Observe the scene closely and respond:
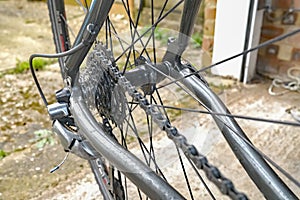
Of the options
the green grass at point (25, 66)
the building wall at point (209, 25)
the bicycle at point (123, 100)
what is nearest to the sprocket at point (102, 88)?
the bicycle at point (123, 100)

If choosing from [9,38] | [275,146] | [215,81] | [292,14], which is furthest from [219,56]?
[9,38]

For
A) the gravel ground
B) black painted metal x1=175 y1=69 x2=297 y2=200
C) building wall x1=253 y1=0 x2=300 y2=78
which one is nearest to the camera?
black painted metal x1=175 y1=69 x2=297 y2=200

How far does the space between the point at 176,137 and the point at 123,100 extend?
263mm

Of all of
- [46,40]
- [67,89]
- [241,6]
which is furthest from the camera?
[46,40]

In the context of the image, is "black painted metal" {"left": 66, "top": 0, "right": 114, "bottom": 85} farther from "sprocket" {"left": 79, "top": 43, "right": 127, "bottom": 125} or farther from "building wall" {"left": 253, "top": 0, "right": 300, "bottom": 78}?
"building wall" {"left": 253, "top": 0, "right": 300, "bottom": 78}

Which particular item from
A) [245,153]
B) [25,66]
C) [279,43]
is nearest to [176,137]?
[245,153]

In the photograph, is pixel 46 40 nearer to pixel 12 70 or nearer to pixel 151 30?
pixel 12 70

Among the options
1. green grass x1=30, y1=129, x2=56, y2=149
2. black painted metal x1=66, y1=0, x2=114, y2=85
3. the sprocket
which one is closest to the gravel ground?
green grass x1=30, y1=129, x2=56, y2=149

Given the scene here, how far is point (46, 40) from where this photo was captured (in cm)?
291

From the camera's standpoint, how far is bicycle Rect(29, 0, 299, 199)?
64 cm

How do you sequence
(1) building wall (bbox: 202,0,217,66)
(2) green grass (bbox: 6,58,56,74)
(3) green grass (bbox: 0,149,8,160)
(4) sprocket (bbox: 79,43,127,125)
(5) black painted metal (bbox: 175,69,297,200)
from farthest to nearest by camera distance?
1. (2) green grass (bbox: 6,58,56,74)
2. (1) building wall (bbox: 202,0,217,66)
3. (3) green grass (bbox: 0,149,8,160)
4. (4) sprocket (bbox: 79,43,127,125)
5. (5) black painted metal (bbox: 175,69,297,200)

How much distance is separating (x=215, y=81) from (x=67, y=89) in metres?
0.51

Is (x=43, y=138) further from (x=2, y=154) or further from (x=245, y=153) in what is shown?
(x=245, y=153)

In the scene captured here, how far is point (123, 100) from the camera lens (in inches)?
30.1
